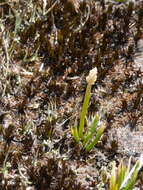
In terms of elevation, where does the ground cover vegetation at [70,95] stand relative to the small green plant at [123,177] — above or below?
above

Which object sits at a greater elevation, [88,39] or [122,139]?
[88,39]

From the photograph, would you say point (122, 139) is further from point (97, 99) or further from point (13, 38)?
point (13, 38)

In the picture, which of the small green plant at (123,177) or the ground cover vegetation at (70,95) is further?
the ground cover vegetation at (70,95)

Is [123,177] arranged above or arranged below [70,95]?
below

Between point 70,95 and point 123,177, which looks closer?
point 123,177

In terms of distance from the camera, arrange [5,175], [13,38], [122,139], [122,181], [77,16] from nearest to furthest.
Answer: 1. [122,181]
2. [5,175]
3. [122,139]
4. [13,38]
5. [77,16]

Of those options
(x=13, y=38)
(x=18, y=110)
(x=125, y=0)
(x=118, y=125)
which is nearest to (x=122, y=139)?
(x=118, y=125)

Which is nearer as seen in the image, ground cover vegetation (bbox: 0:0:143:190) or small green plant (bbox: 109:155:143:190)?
small green plant (bbox: 109:155:143:190)

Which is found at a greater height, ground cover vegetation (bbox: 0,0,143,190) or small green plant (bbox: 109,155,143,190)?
ground cover vegetation (bbox: 0,0,143,190)
